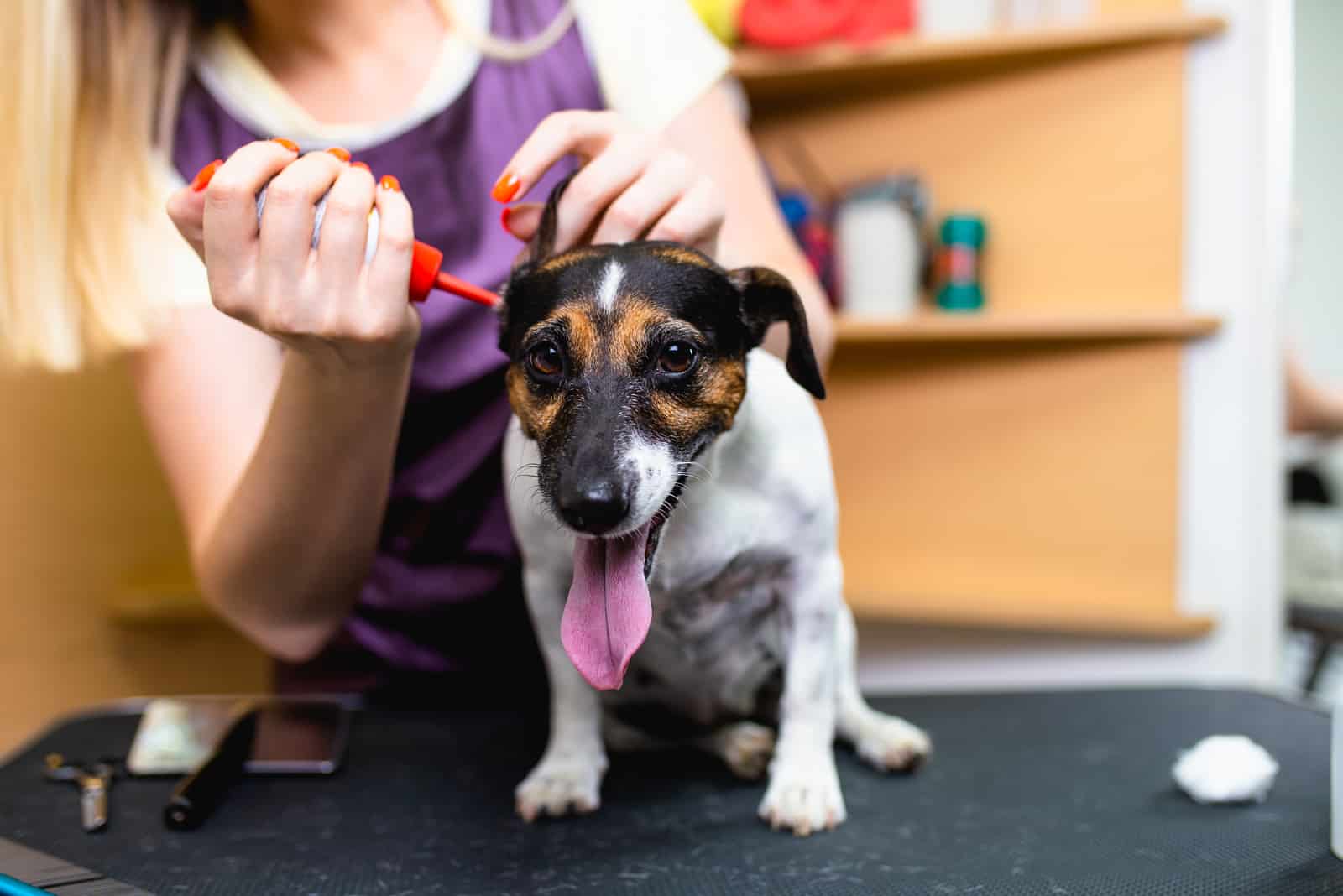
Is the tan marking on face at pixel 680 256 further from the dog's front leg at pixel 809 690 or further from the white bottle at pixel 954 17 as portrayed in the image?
the white bottle at pixel 954 17

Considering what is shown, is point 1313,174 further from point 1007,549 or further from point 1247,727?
point 1247,727

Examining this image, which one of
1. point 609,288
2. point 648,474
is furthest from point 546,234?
point 648,474

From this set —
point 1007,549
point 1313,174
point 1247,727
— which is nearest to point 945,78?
point 1313,174

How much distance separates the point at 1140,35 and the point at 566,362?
149cm

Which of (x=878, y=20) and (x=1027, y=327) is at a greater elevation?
(x=878, y=20)

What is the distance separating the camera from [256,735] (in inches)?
40.8

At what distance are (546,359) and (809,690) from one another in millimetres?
349

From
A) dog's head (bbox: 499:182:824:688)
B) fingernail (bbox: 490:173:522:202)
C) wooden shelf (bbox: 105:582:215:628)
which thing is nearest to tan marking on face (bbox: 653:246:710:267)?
dog's head (bbox: 499:182:824:688)

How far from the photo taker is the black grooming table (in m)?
0.74

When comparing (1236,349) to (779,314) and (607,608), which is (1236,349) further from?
(607,608)

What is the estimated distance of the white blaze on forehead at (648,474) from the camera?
26.4 inches

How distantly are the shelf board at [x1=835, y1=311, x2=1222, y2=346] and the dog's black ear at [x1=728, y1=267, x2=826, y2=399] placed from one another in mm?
1159

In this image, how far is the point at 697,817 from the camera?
854 mm

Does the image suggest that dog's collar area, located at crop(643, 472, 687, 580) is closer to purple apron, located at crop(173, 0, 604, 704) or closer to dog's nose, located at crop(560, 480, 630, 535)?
dog's nose, located at crop(560, 480, 630, 535)
